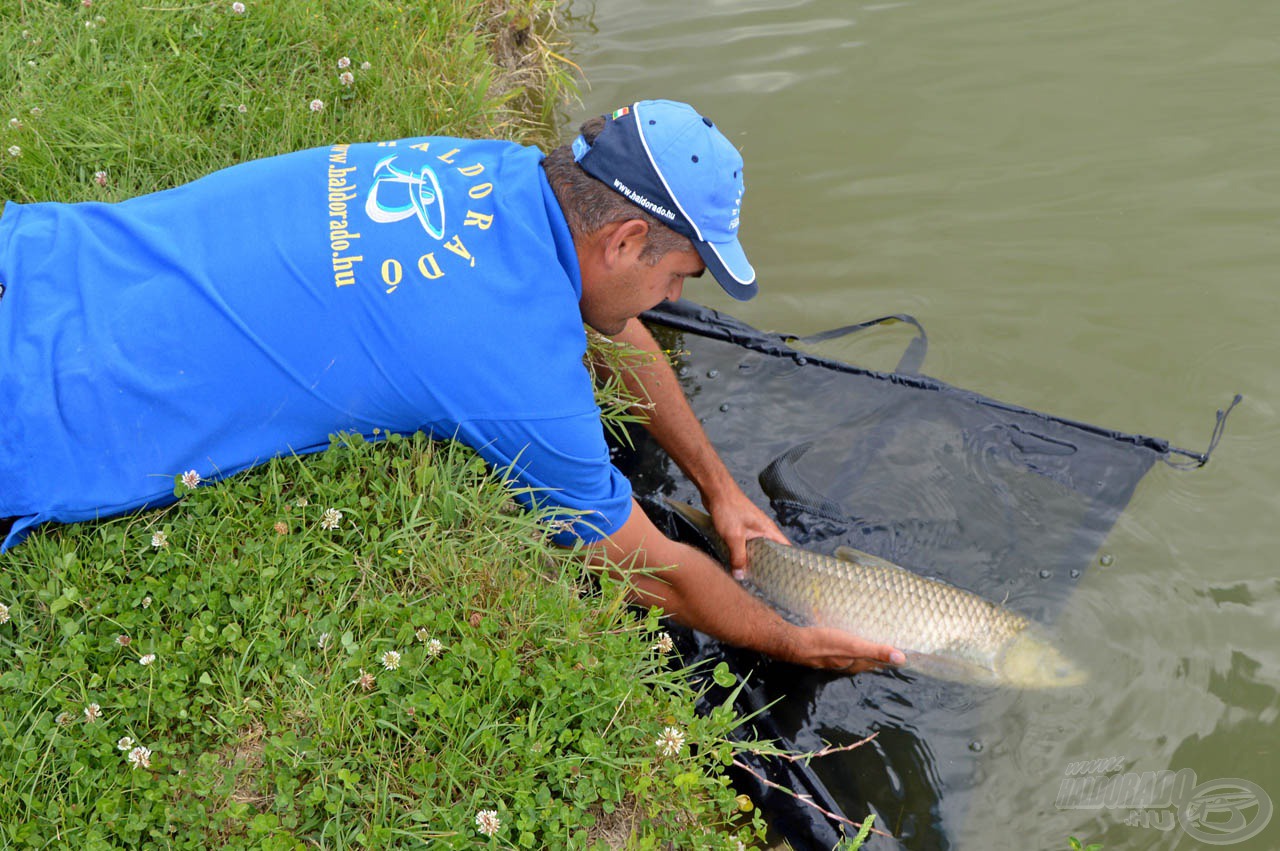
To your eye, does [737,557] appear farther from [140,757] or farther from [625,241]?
[140,757]

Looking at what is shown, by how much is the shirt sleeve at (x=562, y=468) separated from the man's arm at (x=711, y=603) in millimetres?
90

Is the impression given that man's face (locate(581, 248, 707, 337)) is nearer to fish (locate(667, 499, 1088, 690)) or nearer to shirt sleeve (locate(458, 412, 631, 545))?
shirt sleeve (locate(458, 412, 631, 545))

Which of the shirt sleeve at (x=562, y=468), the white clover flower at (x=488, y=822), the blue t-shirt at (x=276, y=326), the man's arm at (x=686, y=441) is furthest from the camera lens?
the man's arm at (x=686, y=441)

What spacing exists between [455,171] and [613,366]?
106cm

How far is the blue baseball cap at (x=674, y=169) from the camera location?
2.42 meters

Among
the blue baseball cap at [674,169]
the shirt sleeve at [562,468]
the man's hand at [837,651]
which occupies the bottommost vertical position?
the man's hand at [837,651]

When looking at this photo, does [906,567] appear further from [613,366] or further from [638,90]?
[638,90]

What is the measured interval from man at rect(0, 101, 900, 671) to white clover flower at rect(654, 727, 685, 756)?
1.80 feet

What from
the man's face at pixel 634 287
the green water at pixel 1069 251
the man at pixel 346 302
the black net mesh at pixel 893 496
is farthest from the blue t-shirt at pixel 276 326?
the green water at pixel 1069 251

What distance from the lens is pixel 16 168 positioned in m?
3.44

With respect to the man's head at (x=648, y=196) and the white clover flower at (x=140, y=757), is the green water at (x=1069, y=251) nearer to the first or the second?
the man's head at (x=648, y=196)

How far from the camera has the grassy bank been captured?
85.3 inches

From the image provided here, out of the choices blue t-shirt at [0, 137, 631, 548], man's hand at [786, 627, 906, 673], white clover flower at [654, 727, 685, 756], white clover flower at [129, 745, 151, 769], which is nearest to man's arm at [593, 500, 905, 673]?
man's hand at [786, 627, 906, 673]

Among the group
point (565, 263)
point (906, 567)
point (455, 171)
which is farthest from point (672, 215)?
point (906, 567)
